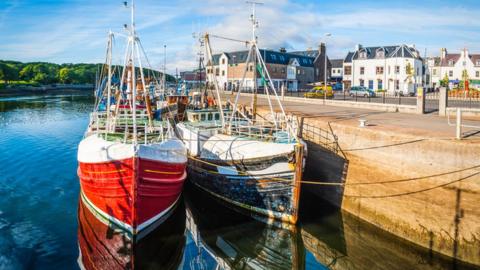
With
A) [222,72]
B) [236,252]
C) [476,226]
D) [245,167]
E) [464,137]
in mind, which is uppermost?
[222,72]

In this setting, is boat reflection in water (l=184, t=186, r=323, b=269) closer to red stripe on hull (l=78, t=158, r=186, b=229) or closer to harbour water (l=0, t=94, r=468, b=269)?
harbour water (l=0, t=94, r=468, b=269)

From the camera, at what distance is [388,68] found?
214ft

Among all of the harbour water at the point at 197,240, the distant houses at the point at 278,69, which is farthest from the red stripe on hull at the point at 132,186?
the distant houses at the point at 278,69

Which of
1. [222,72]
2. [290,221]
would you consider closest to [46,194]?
[290,221]

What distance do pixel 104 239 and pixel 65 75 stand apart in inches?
5694

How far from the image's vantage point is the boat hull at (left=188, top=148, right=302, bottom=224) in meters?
15.7

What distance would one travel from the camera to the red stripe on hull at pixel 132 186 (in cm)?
1377

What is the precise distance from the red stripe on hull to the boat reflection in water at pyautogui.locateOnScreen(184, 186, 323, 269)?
215 centimetres

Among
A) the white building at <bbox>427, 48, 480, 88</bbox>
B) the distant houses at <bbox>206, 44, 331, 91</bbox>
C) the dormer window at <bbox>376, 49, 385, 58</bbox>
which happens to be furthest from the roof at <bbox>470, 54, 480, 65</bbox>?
the distant houses at <bbox>206, 44, 331, 91</bbox>

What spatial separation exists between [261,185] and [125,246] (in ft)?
19.6

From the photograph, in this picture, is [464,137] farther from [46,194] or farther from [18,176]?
[18,176]

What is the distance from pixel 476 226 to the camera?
12.4 m

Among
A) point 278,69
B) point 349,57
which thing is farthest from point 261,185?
point 349,57

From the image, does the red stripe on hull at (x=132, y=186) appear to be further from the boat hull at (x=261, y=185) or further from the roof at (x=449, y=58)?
the roof at (x=449, y=58)
